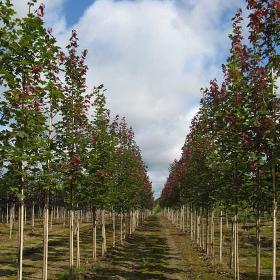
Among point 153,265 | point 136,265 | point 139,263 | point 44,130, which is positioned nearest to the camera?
point 44,130

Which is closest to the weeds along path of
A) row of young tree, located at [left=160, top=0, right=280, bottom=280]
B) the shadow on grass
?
the shadow on grass

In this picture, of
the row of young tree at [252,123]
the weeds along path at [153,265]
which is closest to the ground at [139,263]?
the weeds along path at [153,265]

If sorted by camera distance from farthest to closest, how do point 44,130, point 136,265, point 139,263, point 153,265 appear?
1. point 139,263
2. point 153,265
3. point 136,265
4. point 44,130

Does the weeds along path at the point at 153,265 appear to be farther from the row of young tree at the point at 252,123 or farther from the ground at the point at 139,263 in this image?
the row of young tree at the point at 252,123

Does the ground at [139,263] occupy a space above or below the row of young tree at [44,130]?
below

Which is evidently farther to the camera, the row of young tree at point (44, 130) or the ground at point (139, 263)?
the ground at point (139, 263)

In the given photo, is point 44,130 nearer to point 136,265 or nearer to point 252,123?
point 252,123

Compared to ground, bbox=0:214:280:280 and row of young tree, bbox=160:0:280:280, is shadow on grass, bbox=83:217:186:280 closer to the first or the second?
ground, bbox=0:214:280:280

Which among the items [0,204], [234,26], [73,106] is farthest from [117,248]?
[0,204]

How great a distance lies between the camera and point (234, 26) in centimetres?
2369

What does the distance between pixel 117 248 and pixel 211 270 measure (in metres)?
14.7

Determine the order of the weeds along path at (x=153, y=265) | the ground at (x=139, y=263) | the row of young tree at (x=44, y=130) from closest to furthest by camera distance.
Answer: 1. the row of young tree at (x=44, y=130)
2. the weeds along path at (x=153, y=265)
3. the ground at (x=139, y=263)

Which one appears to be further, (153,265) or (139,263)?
(139,263)

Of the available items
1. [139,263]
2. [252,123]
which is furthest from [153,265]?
[252,123]
